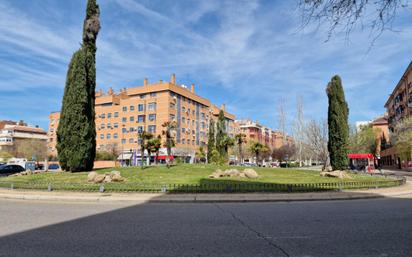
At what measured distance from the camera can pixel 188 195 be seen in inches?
578

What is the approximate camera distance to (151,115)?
258 feet

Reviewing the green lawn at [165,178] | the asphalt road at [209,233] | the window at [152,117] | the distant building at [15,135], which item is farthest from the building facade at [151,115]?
the asphalt road at [209,233]

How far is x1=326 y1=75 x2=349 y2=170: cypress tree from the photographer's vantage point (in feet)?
107

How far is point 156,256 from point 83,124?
81.8 feet

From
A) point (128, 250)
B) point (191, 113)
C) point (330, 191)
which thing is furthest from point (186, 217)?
point (191, 113)

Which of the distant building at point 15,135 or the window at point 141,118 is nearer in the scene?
the window at point 141,118

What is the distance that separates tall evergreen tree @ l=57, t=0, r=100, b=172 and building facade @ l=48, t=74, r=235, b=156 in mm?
43532

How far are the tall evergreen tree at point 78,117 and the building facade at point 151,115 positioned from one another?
143 ft

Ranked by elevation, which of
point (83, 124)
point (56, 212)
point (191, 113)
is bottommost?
point (56, 212)

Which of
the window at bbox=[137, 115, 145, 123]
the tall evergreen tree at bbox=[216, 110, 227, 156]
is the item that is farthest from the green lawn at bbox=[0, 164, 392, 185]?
the window at bbox=[137, 115, 145, 123]

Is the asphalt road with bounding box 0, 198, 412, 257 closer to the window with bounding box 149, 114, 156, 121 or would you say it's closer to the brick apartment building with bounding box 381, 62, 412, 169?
the brick apartment building with bounding box 381, 62, 412, 169

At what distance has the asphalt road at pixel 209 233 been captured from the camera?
Answer: 5.54 meters

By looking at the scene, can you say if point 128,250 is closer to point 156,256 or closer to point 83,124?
point 156,256

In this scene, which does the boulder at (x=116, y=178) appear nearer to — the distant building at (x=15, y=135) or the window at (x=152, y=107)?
the window at (x=152, y=107)
